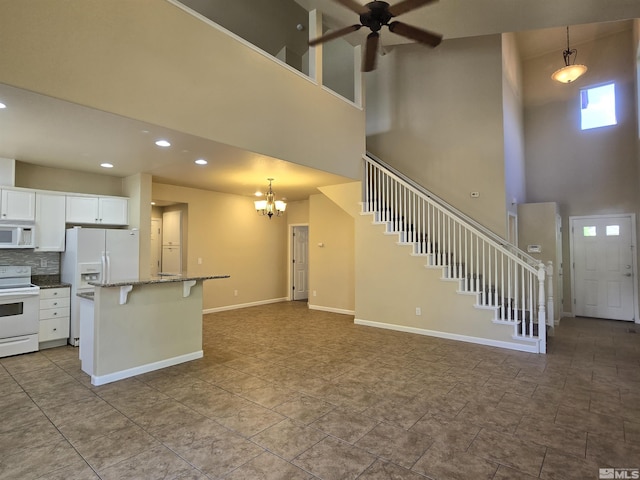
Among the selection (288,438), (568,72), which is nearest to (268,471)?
(288,438)

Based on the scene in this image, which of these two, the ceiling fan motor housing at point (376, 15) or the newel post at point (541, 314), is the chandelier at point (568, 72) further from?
the ceiling fan motor housing at point (376, 15)

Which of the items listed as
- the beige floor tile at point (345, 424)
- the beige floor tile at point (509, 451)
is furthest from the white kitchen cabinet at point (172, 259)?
the beige floor tile at point (509, 451)

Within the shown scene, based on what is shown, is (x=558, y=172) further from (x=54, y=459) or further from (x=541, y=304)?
(x=54, y=459)

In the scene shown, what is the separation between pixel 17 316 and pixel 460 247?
6.11 metres

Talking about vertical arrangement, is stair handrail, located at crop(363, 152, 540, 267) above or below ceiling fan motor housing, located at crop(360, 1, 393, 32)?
below

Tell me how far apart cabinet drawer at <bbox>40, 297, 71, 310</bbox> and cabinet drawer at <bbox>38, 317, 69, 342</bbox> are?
0.62 ft

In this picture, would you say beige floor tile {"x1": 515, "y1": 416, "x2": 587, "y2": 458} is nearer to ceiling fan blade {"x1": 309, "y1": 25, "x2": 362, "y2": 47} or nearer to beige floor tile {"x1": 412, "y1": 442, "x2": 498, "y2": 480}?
beige floor tile {"x1": 412, "y1": 442, "x2": 498, "y2": 480}

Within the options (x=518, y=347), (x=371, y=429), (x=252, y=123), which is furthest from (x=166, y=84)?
(x=518, y=347)

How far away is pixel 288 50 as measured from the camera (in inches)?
296

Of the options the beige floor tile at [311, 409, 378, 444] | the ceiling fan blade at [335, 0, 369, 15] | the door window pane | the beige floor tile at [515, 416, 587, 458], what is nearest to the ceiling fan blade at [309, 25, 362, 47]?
the ceiling fan blade at [335, 0, 369, 15]

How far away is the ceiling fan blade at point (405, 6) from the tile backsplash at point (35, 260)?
5.83 m

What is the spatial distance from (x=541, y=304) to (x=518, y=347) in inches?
26.9

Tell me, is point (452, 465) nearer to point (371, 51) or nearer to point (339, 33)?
point (371, 51)

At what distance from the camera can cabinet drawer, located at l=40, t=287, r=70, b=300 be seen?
4852 mm
